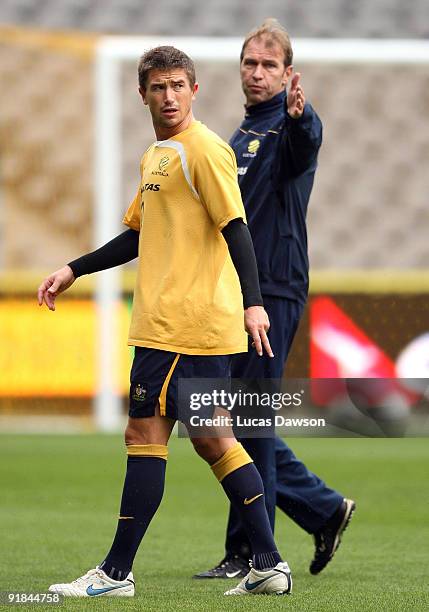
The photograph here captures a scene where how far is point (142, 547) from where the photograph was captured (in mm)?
5379

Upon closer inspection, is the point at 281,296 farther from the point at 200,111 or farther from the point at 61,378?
the point at 200,111

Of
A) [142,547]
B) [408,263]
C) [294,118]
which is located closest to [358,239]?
[408,263]

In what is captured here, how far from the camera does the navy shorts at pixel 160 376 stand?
156 inches

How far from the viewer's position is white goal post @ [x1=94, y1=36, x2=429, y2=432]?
10.5 meters

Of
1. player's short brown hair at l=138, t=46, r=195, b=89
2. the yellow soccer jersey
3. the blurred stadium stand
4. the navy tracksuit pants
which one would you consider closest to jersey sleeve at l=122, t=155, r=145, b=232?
the yellow soccer jersey

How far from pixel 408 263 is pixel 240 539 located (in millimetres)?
7307

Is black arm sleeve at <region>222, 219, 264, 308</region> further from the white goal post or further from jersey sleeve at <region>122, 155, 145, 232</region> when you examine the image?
the white goal post

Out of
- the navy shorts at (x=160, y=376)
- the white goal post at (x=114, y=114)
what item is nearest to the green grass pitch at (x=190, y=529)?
the navy shorts at (x=160, y=376)

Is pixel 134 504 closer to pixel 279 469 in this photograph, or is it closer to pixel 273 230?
pixel 279 469

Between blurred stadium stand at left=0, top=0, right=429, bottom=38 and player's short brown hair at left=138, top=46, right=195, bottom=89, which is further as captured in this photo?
blurred stadium stand at left=0, top=0, right=429, bottom=38

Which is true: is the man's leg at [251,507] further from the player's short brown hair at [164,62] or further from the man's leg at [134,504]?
the player's short brown hair at [164,62]

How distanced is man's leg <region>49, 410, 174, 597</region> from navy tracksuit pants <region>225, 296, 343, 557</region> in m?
0.64

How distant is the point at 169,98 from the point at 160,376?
31.3 inches

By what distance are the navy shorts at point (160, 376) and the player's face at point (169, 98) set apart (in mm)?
657
